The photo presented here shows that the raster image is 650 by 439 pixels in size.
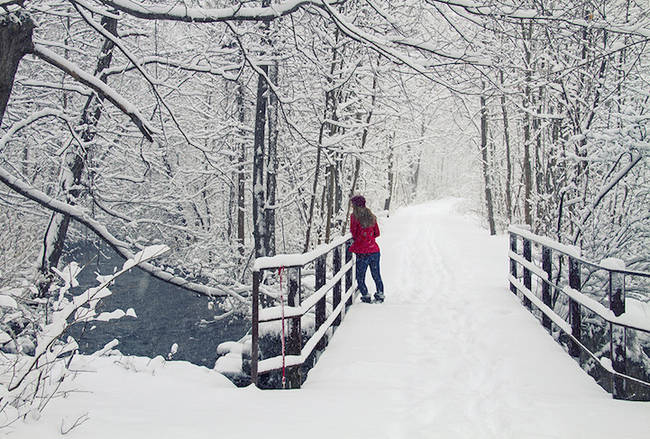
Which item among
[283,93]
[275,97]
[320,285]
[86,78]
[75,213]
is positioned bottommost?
[320,285]

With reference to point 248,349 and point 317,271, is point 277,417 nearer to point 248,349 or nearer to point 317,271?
point 317,271

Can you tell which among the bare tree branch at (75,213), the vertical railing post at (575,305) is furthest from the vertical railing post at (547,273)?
the bare tree branch at (75,213)

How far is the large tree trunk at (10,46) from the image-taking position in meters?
3.78

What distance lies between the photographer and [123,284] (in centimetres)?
1805

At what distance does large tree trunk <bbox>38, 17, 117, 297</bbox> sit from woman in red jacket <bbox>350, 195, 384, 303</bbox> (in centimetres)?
435

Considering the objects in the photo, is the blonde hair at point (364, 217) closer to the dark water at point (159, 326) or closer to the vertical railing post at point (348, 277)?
the vertical railing post at point (348, 277)

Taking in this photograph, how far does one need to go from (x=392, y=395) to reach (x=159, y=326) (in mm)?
10818

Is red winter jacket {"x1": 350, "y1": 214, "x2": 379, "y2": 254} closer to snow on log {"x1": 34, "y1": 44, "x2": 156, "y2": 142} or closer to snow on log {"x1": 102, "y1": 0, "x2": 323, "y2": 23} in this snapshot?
snow on log {"x1": 34, "y1": 44, "x2": 156, "y2": 142}

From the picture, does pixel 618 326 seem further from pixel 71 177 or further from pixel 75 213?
pixel 71 177

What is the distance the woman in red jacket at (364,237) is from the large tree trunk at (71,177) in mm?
4349

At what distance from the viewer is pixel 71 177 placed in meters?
9.24

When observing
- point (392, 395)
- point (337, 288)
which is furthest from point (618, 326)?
point (337, 288)

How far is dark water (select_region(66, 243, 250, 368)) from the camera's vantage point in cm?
Result: 1246

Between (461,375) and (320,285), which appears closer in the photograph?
(461,375)
